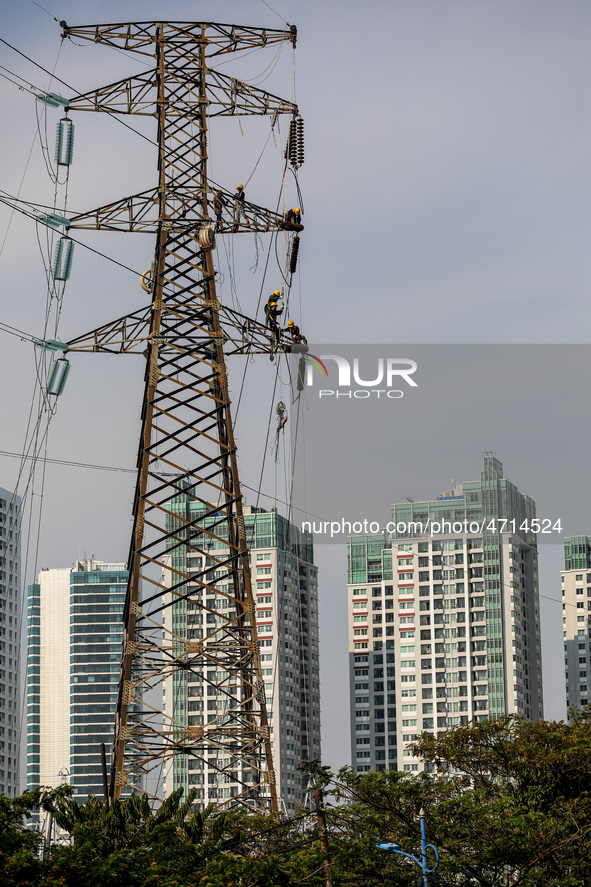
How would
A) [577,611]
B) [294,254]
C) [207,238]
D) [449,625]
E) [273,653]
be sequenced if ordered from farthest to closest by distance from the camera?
[577,611] < [273,653] < [449,625] < [294,254] < [207,238]

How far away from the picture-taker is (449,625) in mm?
148500

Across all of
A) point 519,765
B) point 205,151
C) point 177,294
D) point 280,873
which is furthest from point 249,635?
point 519,765

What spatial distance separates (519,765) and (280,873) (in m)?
16.5

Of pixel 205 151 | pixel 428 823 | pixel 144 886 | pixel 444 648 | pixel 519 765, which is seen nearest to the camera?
pixel 144 886

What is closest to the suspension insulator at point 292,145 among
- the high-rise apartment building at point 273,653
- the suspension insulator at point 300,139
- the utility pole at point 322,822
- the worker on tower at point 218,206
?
the suspension insulator at point 300,139

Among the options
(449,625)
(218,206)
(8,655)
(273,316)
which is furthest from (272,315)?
(8,655)

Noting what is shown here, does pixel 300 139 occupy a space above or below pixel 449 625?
above

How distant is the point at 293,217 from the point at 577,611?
13750 centimetres

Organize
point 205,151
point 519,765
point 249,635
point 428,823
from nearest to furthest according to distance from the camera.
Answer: point 249,635 < point 205,151 < point 428,823 < point 519,765

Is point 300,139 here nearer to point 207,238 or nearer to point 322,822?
point 207,238

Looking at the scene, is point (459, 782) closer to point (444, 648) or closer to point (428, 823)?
point (428, 823)

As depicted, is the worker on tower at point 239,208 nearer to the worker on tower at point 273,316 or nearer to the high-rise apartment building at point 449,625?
the worker on tower at point 273,316

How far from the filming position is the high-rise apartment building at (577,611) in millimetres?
166000

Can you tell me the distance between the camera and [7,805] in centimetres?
2772
